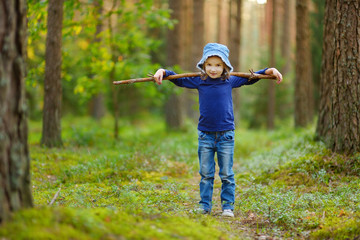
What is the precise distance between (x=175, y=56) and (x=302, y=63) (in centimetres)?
481

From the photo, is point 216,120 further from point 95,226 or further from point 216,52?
point 95,226

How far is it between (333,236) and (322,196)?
1.37 metres

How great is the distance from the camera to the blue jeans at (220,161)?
497cm

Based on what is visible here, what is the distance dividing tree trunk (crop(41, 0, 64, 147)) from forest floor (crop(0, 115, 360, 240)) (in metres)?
0.57

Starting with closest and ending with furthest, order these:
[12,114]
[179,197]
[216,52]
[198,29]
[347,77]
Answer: [12,114] → [216,52] → [179,197] → [347,77] → [198,29]

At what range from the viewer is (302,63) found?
42.7ft

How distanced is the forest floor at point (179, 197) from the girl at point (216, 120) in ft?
1.22

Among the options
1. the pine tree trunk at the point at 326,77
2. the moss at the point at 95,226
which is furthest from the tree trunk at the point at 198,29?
the moss at the point at 95,226

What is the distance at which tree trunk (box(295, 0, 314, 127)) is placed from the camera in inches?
498

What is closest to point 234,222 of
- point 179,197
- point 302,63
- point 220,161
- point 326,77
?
point 220,161

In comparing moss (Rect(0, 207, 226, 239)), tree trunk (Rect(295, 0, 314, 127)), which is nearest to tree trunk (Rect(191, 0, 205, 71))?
tree trunk (Rect(295, 0, 314, 127))

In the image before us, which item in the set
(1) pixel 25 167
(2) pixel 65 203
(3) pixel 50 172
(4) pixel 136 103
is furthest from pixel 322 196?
(4) pixel 136 103

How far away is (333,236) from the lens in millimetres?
3943

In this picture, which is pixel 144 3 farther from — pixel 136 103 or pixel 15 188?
pixel 136 103
